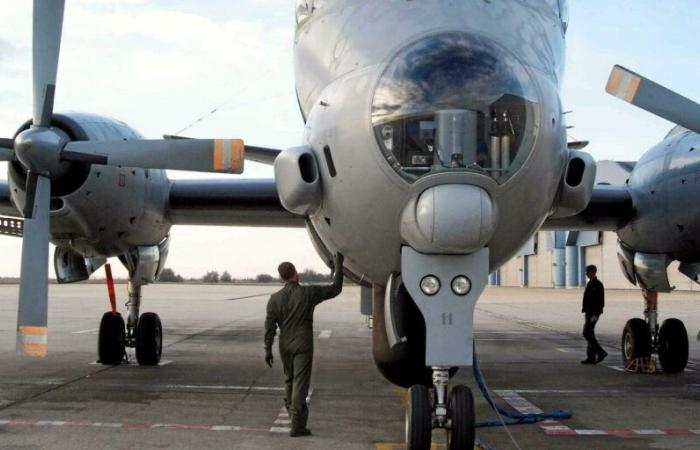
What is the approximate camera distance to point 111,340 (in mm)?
12047

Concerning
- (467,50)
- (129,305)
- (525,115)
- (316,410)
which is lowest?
(316,410)

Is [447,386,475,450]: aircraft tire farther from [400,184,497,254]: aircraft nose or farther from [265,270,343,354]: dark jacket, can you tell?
[265,270,343,354]: dark jacket

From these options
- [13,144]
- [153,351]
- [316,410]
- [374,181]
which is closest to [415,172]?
[374,181]

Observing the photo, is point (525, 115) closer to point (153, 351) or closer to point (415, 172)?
point (415, 172)

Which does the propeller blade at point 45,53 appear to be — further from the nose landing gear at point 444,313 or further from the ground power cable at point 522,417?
the ground power cable at point 522,417

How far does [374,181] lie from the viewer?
231 inches

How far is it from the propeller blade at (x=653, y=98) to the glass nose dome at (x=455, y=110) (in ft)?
7.51

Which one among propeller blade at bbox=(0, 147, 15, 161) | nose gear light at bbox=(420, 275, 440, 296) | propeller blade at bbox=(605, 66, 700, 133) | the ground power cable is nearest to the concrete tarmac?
the ground power cable

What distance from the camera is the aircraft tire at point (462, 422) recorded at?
5.66m

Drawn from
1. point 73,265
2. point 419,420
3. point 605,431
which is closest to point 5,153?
point 73,265

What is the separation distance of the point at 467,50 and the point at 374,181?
118cm

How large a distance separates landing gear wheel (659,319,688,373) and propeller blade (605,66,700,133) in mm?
4253

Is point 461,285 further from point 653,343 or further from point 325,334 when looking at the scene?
point 325,334

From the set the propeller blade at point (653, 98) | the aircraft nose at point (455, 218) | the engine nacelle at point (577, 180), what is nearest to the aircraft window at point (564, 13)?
the propeller blade at point (653, 98)
